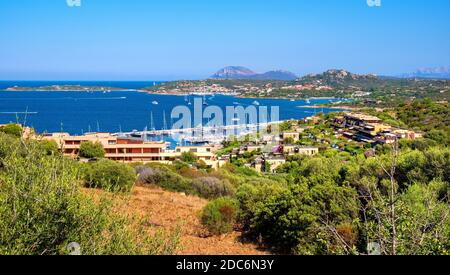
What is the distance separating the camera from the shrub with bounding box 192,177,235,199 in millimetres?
14227

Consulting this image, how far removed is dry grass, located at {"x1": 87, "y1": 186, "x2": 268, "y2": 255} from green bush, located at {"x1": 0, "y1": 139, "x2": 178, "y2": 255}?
2605mm

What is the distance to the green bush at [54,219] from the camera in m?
3.57

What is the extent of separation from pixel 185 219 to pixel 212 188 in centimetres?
514

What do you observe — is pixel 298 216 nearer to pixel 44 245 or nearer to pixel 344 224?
pixel 344 224

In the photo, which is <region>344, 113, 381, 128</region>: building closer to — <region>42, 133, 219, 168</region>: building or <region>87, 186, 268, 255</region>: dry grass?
<region>42, 133, 219, 168</region>: building

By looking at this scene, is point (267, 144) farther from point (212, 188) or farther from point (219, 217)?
point (219, 217)

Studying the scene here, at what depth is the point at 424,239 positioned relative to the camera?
12.2ft

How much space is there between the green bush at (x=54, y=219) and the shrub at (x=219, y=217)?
18.2ft

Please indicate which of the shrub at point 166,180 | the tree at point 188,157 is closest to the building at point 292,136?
the tree at point 188,157

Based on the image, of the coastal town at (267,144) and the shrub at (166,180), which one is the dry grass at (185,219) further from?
the coastal town at (267,144)

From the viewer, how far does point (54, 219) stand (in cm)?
375

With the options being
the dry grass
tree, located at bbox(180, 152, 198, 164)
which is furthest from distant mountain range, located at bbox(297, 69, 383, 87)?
the dry grass
